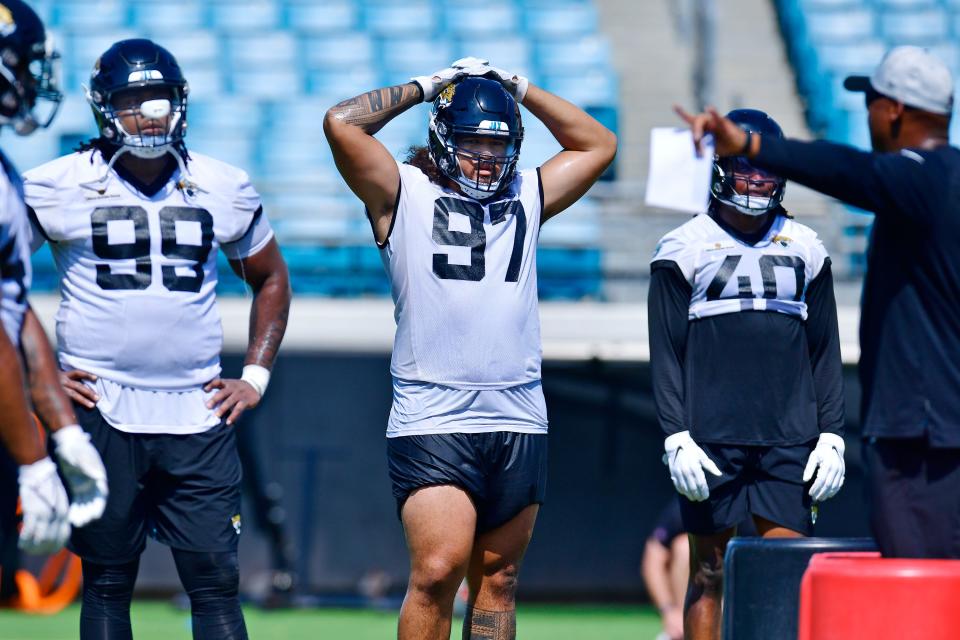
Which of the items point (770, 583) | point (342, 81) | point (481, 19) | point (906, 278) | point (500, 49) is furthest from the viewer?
point (481, 19)

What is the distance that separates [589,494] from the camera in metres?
8.30

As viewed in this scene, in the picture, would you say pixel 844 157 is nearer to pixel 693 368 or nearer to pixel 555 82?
pixel 693 368

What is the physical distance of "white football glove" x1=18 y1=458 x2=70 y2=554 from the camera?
3.01 m

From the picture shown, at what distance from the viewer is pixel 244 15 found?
1088 centimetres

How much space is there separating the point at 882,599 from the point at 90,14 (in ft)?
29.9

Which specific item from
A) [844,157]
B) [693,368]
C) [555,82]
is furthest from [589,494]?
[844,157]

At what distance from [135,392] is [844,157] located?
2137 millimetres

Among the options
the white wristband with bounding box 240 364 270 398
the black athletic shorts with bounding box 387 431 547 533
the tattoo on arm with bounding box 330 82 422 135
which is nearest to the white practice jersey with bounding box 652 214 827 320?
the black athletic shorts with bounding box 387 431 547 533

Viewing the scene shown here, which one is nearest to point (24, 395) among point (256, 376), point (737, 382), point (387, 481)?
point (256, 376)

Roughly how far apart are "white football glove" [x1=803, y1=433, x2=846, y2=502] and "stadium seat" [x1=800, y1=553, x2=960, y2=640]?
3.33 ft

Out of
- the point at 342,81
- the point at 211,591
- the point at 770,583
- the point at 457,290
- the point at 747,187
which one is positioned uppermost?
the point at 342,81

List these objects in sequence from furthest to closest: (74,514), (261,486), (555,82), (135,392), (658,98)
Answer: (658,98) → (555,82) → (261,486) → (135,392) → (74,514)

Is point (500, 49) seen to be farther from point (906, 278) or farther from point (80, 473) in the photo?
point (80, 473)

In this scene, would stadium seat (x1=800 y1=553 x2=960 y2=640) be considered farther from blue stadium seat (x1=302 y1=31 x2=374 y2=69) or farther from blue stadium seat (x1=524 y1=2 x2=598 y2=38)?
blue stadium seat (x1=524 y1=2 x2=598 y2=38)
